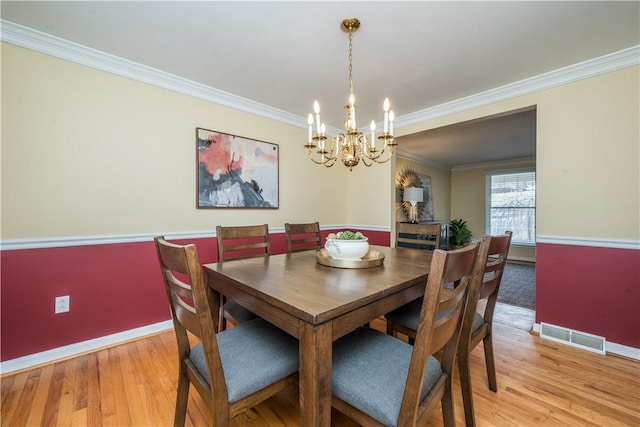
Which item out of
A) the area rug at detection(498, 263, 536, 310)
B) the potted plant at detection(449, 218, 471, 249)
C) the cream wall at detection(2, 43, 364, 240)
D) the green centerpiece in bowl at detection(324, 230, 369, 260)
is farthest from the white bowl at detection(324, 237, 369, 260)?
the potted plant at detection(449, 218, 471, 249)

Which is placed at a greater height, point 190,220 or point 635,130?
point 635,130

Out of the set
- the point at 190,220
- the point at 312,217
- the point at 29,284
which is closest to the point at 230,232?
the point at 190,220

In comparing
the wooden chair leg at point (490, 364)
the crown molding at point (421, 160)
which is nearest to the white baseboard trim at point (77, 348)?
the wooden chair leg at point (490, 364)

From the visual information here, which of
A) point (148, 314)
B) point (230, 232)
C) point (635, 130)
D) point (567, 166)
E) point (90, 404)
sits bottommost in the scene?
point (90, 404)

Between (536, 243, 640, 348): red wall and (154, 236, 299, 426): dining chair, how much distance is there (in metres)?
2.36

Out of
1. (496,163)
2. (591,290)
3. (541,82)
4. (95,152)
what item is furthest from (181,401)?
(496,163)

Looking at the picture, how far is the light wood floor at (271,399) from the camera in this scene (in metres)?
1.33

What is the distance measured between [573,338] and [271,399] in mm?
2375

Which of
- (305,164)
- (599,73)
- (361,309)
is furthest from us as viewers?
(305,164)

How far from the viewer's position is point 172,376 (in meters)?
1.66

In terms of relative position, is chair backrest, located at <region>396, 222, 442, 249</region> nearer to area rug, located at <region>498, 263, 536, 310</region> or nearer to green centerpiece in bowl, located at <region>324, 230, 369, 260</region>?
green centerpiece in bowl, located at <region>324, 230, 369, 260</region>

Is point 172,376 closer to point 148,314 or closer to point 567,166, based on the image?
point 148,314

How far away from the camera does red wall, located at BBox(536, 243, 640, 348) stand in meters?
1.94

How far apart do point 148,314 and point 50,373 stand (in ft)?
2.04
